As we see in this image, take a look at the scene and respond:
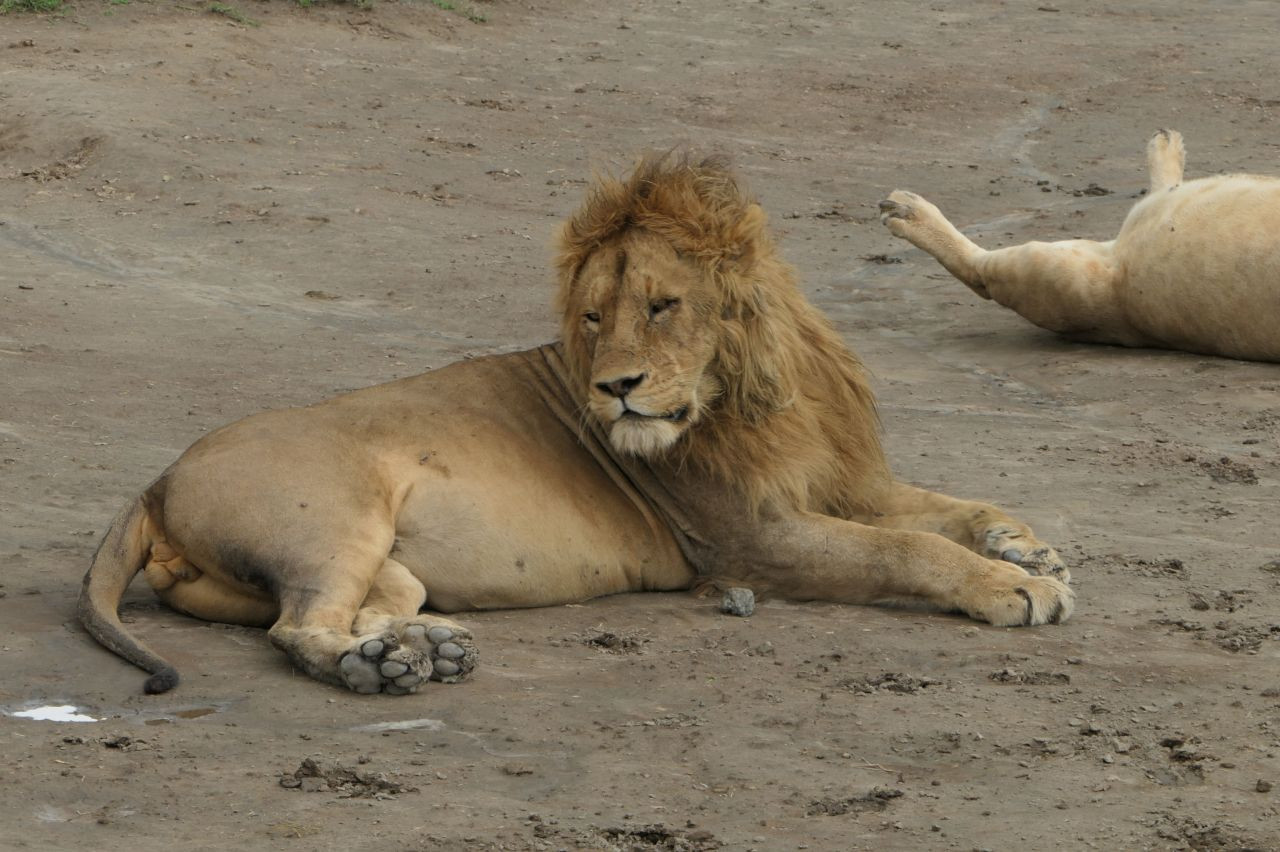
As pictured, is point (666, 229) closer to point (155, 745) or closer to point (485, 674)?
point (485, 674)

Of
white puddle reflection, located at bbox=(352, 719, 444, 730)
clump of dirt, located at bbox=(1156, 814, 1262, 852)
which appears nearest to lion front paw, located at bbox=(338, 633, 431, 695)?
white puddle reflection, located at bbox=(352, 719, 444, 730)

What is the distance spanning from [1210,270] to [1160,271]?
0.21 m

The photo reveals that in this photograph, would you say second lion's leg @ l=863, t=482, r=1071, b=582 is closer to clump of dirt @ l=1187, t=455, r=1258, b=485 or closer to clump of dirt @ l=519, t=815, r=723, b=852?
clump of dirt @ l=1187, t=455, r=1258, b=485

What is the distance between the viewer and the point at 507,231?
9828 millimetres

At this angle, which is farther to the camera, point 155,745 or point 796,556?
point 796,556

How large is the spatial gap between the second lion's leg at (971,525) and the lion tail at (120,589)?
6.39 feet

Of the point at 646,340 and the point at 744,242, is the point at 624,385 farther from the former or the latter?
the point at 744,242

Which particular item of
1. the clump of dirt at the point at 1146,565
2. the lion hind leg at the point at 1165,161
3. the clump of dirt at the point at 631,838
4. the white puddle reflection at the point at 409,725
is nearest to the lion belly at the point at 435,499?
the white puddle reflection at the point at 409,725

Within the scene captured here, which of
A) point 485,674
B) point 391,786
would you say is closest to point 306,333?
point 485,674

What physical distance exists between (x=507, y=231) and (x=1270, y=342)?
3.66 meters

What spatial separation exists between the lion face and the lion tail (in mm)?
1117

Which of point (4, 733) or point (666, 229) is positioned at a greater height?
point (666, 229)

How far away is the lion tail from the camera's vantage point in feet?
14.0

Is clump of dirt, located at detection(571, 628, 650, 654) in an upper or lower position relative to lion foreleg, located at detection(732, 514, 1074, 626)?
lower
